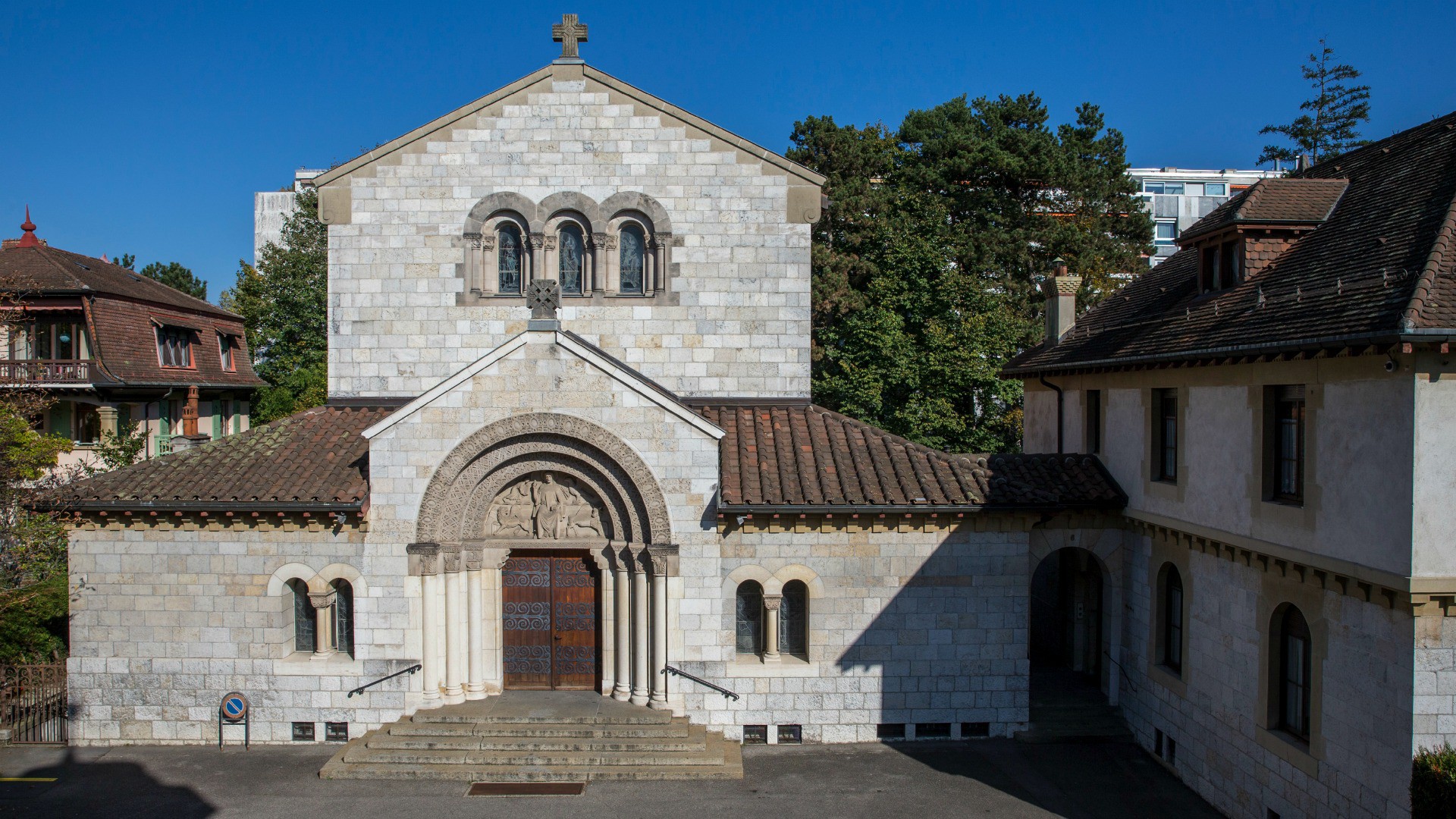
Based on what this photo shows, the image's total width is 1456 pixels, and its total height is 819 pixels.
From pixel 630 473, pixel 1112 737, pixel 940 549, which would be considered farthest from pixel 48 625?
pixel 1112 737

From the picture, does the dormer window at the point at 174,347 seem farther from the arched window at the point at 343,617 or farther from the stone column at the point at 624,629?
the stone column at the point at 624,629

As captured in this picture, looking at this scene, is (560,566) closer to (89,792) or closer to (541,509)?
(541,509)

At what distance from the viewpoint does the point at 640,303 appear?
19.1 m

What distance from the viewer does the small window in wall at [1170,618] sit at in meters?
16.0

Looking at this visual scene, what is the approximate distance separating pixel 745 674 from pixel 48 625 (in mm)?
14679

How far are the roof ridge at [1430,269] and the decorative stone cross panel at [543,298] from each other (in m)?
11.7

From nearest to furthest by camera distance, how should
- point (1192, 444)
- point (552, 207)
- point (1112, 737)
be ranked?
1. point (1192, 444)
2. point (1112, 737)
3. point (552, 207)

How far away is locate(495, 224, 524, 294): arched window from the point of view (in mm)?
19312

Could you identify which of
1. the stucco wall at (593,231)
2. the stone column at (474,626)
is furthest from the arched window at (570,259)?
the stone column at (474,626)

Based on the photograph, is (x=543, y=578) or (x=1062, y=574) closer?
(x=543, y=578)

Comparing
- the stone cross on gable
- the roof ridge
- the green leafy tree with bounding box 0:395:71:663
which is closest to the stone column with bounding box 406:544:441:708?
the green leafy tree with bounding box 0:395:71:663

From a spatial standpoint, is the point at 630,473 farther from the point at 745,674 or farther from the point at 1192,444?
the point at 1192,444

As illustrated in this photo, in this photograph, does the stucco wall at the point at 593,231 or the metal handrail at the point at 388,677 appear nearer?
the metal handrail at the point at 388,677

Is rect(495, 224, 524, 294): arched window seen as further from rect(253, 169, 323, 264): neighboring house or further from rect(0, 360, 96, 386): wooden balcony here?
rect(253, 169, 323, 264): neighboring house
